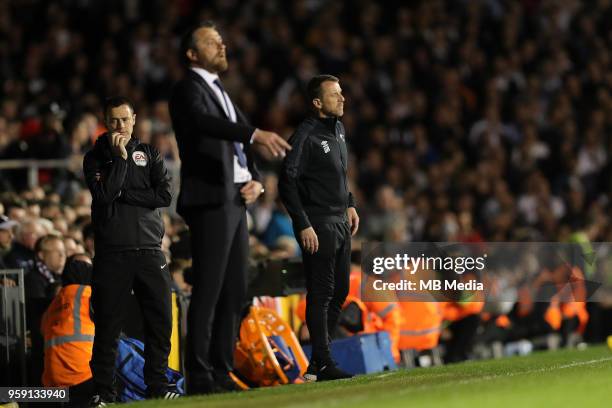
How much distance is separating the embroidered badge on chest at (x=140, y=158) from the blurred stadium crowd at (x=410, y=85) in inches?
297

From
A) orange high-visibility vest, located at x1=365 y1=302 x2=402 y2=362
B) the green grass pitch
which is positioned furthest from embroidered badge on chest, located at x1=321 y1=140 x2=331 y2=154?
orange high-visibility vest, located at x1=365 y1=302 x2=402 y2=362

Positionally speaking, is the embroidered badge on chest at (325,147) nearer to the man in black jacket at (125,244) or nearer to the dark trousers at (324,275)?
the dark trousers at (324,275)

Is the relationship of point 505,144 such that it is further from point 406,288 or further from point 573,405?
point 573,405

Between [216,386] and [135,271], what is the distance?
858mm

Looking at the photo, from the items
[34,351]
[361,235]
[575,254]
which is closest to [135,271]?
[34,351]

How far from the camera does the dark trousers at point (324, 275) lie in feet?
30.9

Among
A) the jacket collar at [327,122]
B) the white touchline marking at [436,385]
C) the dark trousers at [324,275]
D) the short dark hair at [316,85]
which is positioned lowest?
the white touchline marking at [436,385]

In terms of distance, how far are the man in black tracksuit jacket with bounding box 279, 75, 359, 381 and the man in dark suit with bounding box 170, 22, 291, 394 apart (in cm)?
61

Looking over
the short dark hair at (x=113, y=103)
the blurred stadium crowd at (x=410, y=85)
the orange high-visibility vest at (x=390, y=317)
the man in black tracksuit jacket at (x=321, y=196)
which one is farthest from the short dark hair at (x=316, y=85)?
the blurred stadium crowd at (x=410, y=85)

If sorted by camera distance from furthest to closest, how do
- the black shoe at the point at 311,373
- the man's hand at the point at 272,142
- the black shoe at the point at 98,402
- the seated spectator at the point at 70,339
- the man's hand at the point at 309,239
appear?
the seated spectator at the point at 70,339 < the black shoe at the point at 311,373 < the man's hand at the point at 309,239 < the black shoe at the point at 98,402 < the man's hand at the point at 272,142

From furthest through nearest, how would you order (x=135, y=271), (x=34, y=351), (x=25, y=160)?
1. (x=25, y=160)
2. (x=34, y=351)
3. (x=135, y=271)

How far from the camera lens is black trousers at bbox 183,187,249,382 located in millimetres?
8586

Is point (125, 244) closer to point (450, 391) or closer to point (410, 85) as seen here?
point (450, 391)

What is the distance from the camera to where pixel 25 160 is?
1480cm
